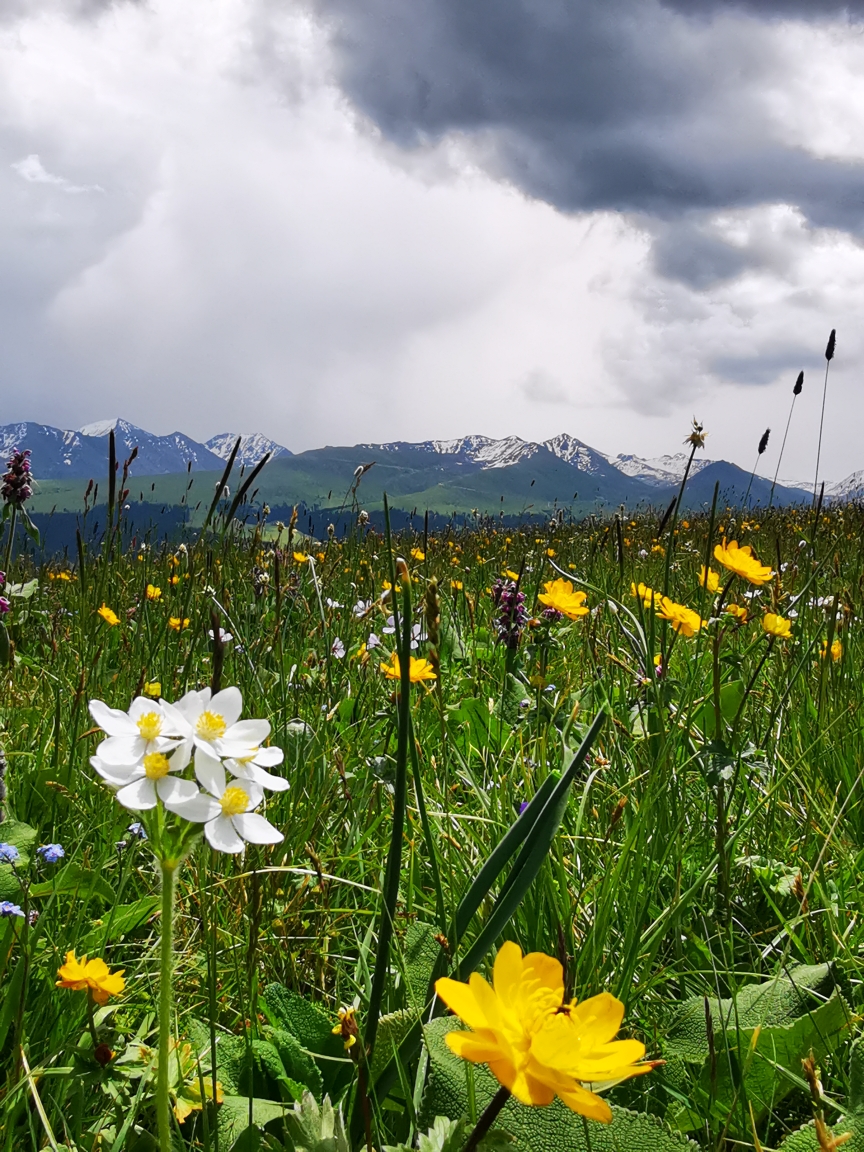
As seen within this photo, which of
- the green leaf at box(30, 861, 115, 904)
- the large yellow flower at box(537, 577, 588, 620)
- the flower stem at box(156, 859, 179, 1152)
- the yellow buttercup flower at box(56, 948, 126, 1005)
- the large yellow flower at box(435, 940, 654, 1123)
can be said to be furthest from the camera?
the large yellow flower at box(537, 577, 588, 620)

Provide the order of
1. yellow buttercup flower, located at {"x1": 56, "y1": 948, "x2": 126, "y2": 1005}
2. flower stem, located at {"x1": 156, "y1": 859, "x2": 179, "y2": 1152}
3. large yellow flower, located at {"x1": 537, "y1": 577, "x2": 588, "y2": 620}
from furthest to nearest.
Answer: large yellow flower, located at {"x1": 537, "y1": 577, "x2": 588, "y2": 620} → yellow buttercup flower, located at {"x1": 56, "y1": 948, "x2": 126, "y2": 1005} → flower stem, located at {"x1": 156, "y1": 859, "x2": 179, "y2": 1152}

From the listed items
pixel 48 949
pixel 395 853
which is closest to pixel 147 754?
pixel 395 853

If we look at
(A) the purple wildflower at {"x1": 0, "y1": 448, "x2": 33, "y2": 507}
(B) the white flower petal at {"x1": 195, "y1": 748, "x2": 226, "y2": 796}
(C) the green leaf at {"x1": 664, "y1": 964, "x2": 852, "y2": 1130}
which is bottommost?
(C) the green leaf at {"x1": 664, "y1": 964, "x2": 852, "y2": 1130}

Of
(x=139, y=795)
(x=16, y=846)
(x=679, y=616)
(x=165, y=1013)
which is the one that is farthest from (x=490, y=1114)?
(x=679, y=616)

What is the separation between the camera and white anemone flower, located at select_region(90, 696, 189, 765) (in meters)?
0.71

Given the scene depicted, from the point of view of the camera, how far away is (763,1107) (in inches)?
41.6

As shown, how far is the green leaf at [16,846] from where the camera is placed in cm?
139

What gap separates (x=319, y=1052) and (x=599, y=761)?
907 mm

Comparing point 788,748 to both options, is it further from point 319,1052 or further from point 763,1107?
point 319,1052

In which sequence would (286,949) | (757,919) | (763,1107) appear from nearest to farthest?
(763,1107), (286,949), (757,919)

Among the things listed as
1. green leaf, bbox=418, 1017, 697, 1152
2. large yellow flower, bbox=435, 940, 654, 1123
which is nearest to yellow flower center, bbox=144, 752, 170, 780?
large yellow flower, bbox=435, 940, 654, 1123

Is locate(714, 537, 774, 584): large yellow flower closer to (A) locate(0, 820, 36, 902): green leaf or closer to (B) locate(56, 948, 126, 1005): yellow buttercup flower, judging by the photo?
(B) locate(56, 948, 126, 1005): yellow buttercup flower

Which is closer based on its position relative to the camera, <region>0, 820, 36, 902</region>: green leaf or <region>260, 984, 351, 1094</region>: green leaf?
<region>260, 984, 351, 1094</region>: green leaf

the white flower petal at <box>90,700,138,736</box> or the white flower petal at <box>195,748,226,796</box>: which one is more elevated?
the white flower petal at <box>90,700,138,736</box>
